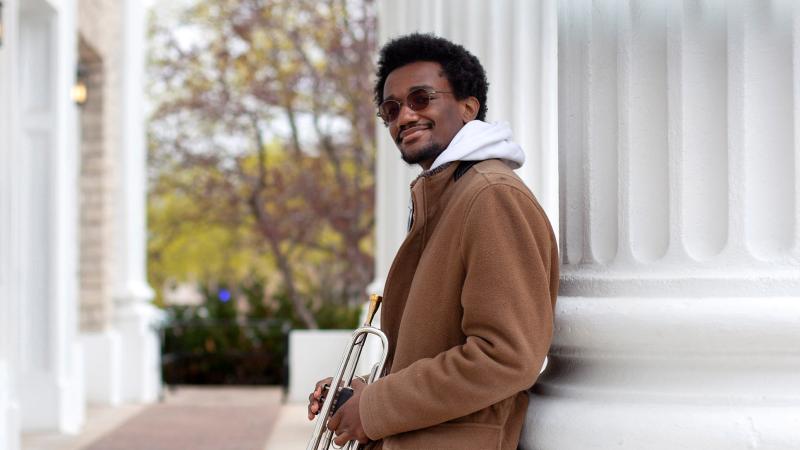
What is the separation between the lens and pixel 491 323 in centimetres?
195

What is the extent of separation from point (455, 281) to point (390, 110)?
0.48 metres

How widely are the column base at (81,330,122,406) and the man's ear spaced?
32.4ft

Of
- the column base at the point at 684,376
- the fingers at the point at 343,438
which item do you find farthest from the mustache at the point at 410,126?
the fingers at the point at 343,438

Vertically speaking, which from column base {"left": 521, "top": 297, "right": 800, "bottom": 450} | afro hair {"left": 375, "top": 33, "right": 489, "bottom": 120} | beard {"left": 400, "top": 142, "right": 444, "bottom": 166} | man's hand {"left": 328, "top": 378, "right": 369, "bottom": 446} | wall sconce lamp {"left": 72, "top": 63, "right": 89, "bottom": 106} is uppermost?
wall sconce lamp {"left": 72, "top": 63, "right": 89, "bottom": 106}

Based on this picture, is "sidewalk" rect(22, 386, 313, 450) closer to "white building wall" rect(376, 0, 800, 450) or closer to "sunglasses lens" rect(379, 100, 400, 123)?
"sunglasses lens" rect(379, 100, 400, 123)

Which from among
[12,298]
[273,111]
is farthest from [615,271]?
[273,111]

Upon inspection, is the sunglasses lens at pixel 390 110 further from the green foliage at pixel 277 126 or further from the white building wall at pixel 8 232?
the green foliage at pixel 277 126

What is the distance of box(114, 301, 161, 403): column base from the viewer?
12.1 metres

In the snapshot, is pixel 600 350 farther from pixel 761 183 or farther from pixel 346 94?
pixel 346 94

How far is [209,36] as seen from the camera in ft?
60.1

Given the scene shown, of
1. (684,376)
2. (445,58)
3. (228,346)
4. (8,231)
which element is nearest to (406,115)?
(445,58)

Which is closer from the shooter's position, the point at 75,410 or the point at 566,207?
the point at 566,207

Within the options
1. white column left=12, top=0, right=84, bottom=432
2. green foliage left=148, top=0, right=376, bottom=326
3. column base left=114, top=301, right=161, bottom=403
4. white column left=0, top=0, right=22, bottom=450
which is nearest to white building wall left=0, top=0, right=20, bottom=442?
white column left=0, top=0, right=22, bottom=450

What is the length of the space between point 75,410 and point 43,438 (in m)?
0.56
